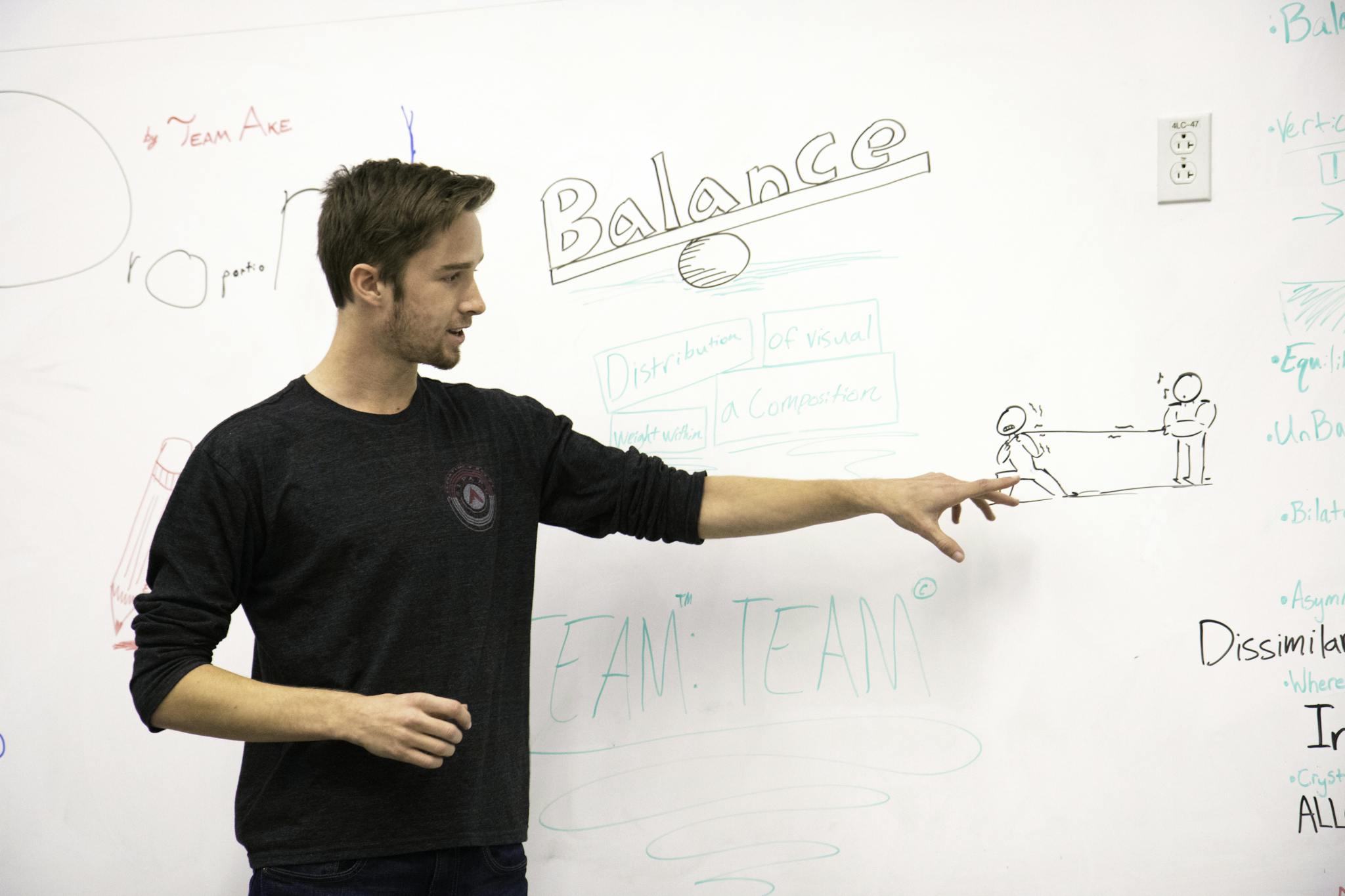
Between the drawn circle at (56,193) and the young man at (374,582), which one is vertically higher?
the drawn circle at (56,193)

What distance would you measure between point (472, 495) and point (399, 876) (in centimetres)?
44

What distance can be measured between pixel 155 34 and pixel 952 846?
5.83 feet

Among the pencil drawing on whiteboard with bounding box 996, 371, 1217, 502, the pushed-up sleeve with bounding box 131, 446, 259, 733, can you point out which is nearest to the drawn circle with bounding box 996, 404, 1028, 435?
A: the pencil drawing on whiteboard with bounding box 996, 371, 1217, 502

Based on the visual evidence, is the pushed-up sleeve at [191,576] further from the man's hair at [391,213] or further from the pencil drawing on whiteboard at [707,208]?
the pencil drawing on whiteboard at [707,208]

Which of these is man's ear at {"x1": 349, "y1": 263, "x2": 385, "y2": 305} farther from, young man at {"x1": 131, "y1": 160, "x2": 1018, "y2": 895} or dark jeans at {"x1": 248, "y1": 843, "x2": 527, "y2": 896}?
dark jeans at {"x1": 248, "y1": 843, "x2": 527, "y2": 896}

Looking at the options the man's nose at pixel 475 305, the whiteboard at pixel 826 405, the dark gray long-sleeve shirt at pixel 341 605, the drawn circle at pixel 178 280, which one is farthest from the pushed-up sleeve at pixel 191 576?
the drawn circle at pixel 178 280

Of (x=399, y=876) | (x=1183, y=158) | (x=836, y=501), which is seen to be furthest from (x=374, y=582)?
(x=1183, y=158)

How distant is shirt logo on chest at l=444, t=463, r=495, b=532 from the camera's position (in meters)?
1.26

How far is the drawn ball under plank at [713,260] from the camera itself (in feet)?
5.11

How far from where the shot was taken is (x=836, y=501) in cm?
134

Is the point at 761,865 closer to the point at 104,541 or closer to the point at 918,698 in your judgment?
the point at 918,698

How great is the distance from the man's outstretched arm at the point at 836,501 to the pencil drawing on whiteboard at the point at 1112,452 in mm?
133

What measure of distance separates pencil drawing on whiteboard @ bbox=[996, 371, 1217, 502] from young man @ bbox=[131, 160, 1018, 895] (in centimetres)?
19

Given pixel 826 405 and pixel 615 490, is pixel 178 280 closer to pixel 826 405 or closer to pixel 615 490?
pixel 615 490
